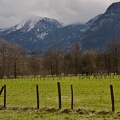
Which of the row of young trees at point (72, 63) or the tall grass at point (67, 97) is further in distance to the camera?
the row of young trees at point (72, 63)

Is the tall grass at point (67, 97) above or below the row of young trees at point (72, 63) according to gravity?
below

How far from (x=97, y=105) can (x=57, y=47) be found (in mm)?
152121

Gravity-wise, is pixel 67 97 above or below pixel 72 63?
below

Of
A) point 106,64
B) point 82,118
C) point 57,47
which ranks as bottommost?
point 82,118

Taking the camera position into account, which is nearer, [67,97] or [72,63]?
[67,97]

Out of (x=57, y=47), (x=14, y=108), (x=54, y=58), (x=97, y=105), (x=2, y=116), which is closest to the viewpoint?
(x=2, y=116)

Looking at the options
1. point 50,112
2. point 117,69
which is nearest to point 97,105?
point 50,112

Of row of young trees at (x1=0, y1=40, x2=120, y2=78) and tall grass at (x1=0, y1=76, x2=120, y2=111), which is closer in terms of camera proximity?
tall grass at (x1=0, y1=76, x2=120, y2=111)

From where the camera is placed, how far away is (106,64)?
15550cm

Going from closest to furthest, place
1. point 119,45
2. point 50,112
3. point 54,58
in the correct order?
point 50,112, point 119,45, point 54,58

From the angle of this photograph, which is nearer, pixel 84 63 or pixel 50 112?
pixel 50 112

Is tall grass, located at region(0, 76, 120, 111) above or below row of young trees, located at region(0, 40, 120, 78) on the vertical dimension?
below

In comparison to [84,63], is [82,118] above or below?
below

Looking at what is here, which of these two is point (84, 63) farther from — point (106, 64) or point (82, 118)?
point (82, 118)
